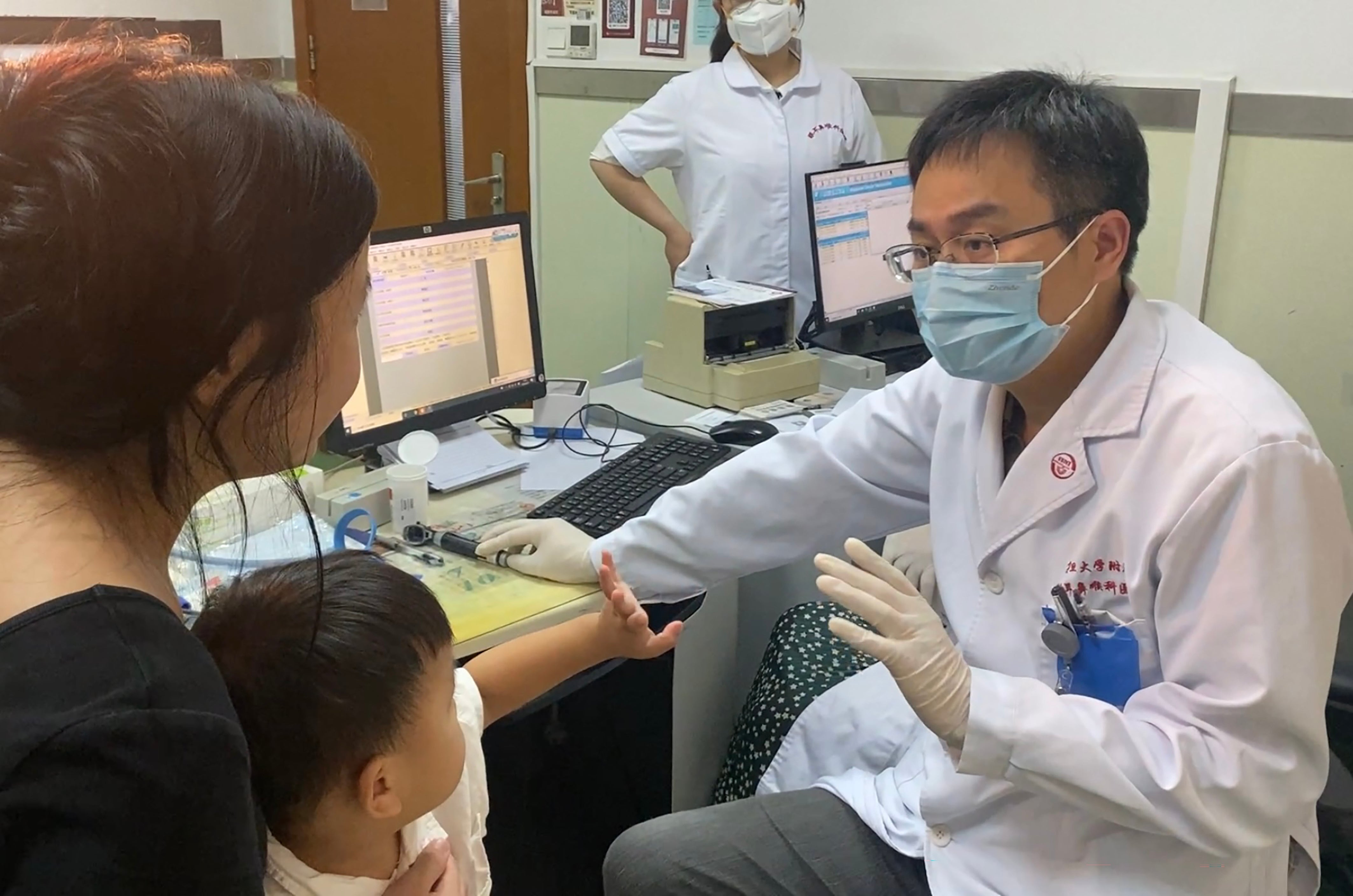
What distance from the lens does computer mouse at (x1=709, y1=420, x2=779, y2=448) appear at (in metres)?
2.17

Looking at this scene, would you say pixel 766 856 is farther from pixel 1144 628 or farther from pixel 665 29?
pixel 665 29

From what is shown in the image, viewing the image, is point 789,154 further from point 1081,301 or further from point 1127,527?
point 1127,527

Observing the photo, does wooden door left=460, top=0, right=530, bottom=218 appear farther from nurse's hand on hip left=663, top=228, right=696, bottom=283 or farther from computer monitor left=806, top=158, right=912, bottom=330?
computer monitor left=806, top=158, right=912, bottom=330

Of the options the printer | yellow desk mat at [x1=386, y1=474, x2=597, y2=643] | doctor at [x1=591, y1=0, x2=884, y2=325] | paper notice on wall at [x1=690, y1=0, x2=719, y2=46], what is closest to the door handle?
paper notice on wall at [x1=690, y1=0, x2=719, y2=46]

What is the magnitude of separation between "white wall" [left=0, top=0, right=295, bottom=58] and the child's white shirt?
10.5ft

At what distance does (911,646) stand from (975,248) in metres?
0.48

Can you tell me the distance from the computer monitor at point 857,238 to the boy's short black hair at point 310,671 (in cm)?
181

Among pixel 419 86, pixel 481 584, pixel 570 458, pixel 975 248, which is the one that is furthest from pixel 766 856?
pixel 419 86

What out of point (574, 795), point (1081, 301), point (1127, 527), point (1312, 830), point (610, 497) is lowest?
point (574, 795)

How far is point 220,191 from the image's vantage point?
718 mm

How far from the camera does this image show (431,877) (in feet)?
3.43

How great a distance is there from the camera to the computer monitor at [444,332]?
1.93 metres

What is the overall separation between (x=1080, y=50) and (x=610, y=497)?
6.04ft

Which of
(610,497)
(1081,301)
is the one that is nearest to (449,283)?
(610,497)
